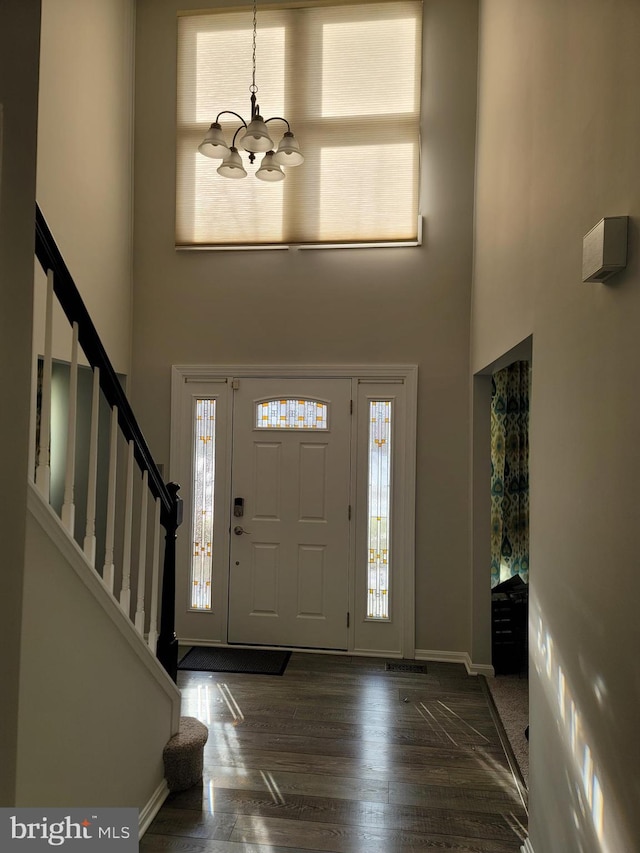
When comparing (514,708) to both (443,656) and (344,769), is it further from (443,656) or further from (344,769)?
(344,769)

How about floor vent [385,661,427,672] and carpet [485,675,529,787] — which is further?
floor vent [385,661,427,672]

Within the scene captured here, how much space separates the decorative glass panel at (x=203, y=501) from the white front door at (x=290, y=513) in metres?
0.19

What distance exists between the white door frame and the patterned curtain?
774 mm

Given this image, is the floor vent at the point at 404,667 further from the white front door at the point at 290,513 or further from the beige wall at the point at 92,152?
the beige wall at the point at 92,152

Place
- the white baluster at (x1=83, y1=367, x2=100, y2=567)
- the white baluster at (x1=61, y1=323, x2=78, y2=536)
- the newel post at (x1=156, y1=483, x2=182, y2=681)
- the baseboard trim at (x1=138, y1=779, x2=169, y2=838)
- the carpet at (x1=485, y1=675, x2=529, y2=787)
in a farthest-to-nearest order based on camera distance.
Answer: the carpet at (x1=485, y1=675, x2=529, y2=787) → the newel post at (x1=156, y1=483, x2=182, y2=681) → the baseboard trim at (x1=138, y1=779, x2=169, y2=838) → the white baluster at (x1=83, y1=367, x2=100, y2=567) → the white baluster at (x1=61, y1=323, x2=78, y2=536)

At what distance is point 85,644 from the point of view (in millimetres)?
2090

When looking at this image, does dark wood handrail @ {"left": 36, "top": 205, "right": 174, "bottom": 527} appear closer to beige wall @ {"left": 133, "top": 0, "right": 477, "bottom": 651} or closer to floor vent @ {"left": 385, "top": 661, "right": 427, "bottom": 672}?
beige wall @ {"left": 133, "top": 0, "right": 477, "bottom": 651}

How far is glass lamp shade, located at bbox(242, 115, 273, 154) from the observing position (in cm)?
376

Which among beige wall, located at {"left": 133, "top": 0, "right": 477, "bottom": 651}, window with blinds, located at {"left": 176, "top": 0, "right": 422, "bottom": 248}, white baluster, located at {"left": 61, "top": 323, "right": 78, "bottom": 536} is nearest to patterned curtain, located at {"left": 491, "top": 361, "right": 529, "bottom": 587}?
beige wall, located at {"left": 133, "top": 0, "right": 477, "bottom": 651}

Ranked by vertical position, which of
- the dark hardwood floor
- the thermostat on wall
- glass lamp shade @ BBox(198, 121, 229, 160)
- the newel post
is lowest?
the dark hardwood floor

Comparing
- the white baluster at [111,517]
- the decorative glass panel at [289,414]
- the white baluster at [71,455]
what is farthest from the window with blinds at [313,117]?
the white baluster at [71,455]

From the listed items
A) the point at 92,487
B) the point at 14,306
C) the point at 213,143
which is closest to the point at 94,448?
the point at 92,487

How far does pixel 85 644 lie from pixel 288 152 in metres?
3.21

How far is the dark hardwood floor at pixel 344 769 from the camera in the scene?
2.50 m
